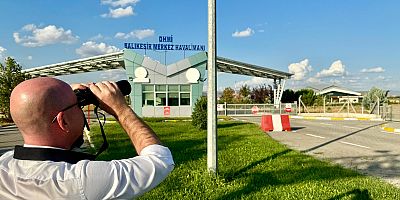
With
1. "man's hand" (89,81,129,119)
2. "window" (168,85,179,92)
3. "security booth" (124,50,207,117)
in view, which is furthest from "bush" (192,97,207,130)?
"man's hand" (89,81,129,119)

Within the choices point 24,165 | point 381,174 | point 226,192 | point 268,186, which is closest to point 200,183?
point 226,192

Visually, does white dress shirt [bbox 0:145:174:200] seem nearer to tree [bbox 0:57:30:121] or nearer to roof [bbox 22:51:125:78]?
tree [bbox 0:57:30:121]

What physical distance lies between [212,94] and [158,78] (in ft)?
99.2

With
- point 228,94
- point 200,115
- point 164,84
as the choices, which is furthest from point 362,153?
point 228,94

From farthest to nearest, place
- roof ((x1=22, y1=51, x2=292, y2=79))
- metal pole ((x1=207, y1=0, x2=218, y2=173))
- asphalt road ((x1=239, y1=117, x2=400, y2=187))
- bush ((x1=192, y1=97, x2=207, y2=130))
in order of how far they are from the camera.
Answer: roof ((x1=22, y1=51, x2=292, y2=79)) → bush ((x1=192, y1=97, x2=207, y2=130)) → asphalt road ((x1=239, y1=117, x2=400, y2=187)) → metal pole ((x1=207, y1=0, x2=218, y2=173))

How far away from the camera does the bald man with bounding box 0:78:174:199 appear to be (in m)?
1.52

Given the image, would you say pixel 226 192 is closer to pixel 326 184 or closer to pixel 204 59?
pixel 326 184

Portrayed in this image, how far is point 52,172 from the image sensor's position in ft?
4.97

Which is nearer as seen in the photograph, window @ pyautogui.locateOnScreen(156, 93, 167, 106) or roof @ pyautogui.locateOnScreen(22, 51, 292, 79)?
roof @ pyautogui.locateOnScreen(22, 51, 292, 79)

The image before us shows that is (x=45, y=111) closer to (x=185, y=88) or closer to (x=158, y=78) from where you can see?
(x=158, y=78)

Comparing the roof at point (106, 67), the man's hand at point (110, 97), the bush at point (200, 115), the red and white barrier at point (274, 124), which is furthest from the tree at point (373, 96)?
the man's hand at point (110, 97)

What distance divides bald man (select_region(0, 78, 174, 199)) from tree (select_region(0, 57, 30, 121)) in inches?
1269

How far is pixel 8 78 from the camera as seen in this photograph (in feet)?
107

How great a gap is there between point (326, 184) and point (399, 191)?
115cm
